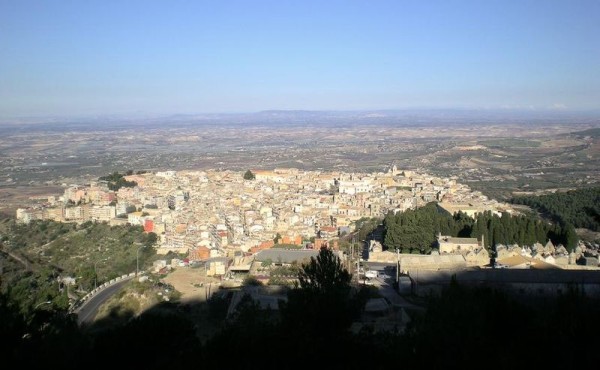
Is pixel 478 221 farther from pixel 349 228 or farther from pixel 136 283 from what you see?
pixel 136 283

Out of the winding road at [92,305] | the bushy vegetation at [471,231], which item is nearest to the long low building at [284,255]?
the bushy vegetation at [471,231]

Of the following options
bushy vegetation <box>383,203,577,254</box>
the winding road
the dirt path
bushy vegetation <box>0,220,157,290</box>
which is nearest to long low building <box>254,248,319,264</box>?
the dirt path

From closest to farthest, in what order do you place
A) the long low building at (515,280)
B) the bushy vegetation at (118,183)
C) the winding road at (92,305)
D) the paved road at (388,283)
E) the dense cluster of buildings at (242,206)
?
the paved road at (388,283) < the long low building at (515,280) < the winding road at (92,305) < the dense cluster of buildings at (242,206) < the bushy vegetation at (118,183)

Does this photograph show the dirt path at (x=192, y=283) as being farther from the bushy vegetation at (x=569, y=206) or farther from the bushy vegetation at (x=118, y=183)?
the bushy vegetation at (x=118, y=183)

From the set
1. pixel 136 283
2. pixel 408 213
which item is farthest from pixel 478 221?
pixel 136 283

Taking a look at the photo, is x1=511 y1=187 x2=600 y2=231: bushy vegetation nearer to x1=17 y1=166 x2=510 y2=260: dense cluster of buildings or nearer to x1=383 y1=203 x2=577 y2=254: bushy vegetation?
x1=17 y1=166 x2=510 y2=260: dense cluster of buildings

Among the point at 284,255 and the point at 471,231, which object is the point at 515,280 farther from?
the point at 284,255
